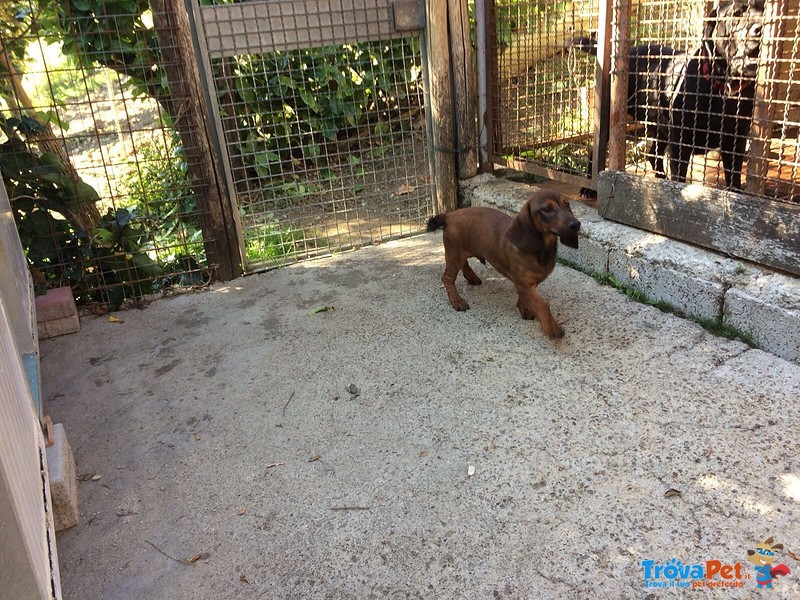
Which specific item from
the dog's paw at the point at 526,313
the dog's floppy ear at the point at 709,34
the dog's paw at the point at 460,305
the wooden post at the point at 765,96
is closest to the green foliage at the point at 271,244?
the dog's paw at the point at 460,305

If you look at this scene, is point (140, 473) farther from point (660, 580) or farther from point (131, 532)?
point (660, 580)

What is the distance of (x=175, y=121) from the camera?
200 inches

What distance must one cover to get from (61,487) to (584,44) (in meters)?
4.72

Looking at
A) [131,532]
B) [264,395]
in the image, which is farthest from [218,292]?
[131,532]

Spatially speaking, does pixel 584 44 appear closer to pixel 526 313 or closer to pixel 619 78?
pixel 619 78

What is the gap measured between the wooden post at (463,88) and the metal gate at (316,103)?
298mm

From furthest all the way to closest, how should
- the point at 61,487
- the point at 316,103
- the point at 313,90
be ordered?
the point at 313,90 → the point at 316,103 → the point at 61,487

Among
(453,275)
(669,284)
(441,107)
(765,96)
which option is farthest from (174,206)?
(765,96)

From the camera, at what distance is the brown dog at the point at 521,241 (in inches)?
148

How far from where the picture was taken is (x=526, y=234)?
3.87m

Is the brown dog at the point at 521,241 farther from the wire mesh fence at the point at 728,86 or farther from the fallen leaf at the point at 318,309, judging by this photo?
the wire mesh fence at the point at 728,86

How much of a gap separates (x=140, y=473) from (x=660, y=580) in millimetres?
2390

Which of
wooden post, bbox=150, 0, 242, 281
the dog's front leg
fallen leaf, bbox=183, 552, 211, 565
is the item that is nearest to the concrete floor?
fallen leaf, bbox=183, 552, 211, 565

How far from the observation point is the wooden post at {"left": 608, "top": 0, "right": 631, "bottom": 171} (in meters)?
4.45
